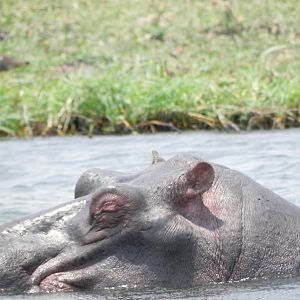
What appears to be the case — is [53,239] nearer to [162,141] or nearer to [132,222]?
[132,222]

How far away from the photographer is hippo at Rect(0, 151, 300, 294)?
4688 mm

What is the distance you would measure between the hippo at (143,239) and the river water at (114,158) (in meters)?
2.26

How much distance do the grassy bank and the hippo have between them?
22.9ft

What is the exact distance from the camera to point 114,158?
1016 centimetres

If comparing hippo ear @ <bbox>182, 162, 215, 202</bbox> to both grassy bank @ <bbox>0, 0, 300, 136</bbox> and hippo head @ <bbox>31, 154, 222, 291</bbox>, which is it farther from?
grassy bank @ <bbox>0, 0, 300, 136</bbox>

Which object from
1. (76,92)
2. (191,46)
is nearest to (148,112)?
(76,92)

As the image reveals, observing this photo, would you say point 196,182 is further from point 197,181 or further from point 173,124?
point 173,124

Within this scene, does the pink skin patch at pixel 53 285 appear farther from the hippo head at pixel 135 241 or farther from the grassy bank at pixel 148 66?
the grassy bank at pixel 148 66

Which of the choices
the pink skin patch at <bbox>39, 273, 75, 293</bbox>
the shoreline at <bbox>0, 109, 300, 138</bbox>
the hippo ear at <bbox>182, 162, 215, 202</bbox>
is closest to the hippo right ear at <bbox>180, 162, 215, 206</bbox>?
the hippo ear at <bbox>182, 162, 215, 202</bbox>

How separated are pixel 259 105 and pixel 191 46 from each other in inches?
212

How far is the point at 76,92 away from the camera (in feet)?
42.5

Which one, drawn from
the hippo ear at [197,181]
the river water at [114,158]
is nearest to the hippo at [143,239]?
the hippo ear at [197,181]

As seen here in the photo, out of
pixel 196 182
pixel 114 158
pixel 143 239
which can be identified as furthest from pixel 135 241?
pixel 114 158

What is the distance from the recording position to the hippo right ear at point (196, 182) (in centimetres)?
470
